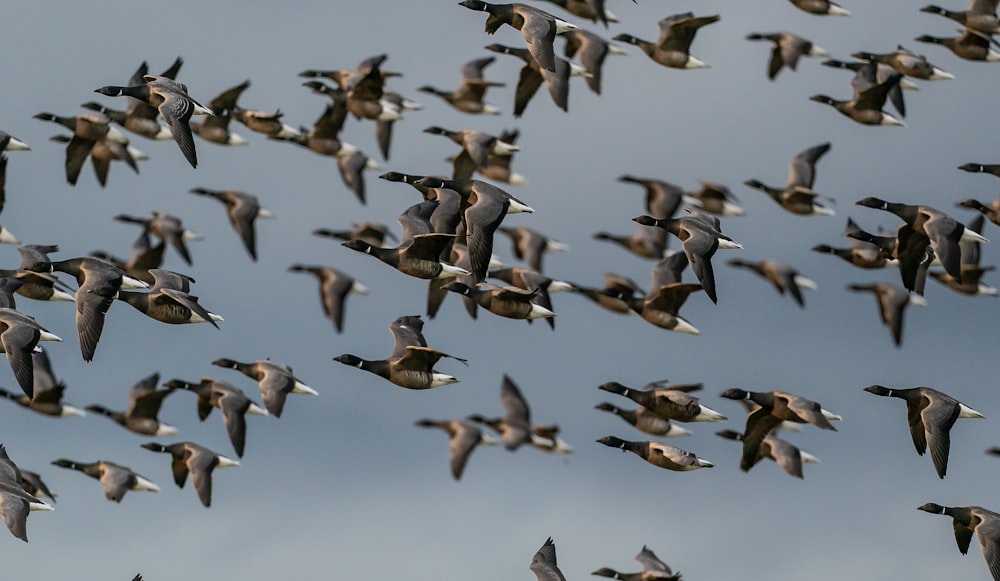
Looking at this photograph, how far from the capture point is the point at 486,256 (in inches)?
1441

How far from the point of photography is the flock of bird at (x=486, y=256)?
38750 mm

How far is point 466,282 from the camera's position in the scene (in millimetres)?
42844

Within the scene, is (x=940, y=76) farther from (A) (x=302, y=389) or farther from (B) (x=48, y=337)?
(B) (x=48, y=337)

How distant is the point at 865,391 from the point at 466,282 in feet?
27.3

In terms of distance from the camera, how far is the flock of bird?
3875 centimetres

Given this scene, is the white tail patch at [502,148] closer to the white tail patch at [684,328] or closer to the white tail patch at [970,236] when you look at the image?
the white tail patch at [684,328]

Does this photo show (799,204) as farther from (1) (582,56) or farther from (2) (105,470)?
(2) (105,470)

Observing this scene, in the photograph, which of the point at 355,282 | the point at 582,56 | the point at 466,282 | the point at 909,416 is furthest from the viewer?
the point at 355,282

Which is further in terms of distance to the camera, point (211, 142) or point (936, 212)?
point (211, 142)

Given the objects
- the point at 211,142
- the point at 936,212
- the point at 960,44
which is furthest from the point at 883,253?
the point at 211,142

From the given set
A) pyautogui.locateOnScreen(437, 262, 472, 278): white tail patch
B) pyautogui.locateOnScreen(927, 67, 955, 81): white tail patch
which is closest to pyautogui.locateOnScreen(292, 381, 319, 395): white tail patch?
pyautogui.locateOnScreen(437, 262, 472, 278): white tail patch

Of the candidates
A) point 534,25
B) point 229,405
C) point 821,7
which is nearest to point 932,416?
point 534,25

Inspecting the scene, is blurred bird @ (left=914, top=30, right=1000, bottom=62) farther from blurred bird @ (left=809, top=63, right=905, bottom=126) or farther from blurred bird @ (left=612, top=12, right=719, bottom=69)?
blurred bird @ (left=612, top=12, right=719, bottom=69)

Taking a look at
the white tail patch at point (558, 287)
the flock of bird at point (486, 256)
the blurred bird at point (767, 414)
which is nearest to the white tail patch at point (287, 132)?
the flock of bird at point (486, 256)
